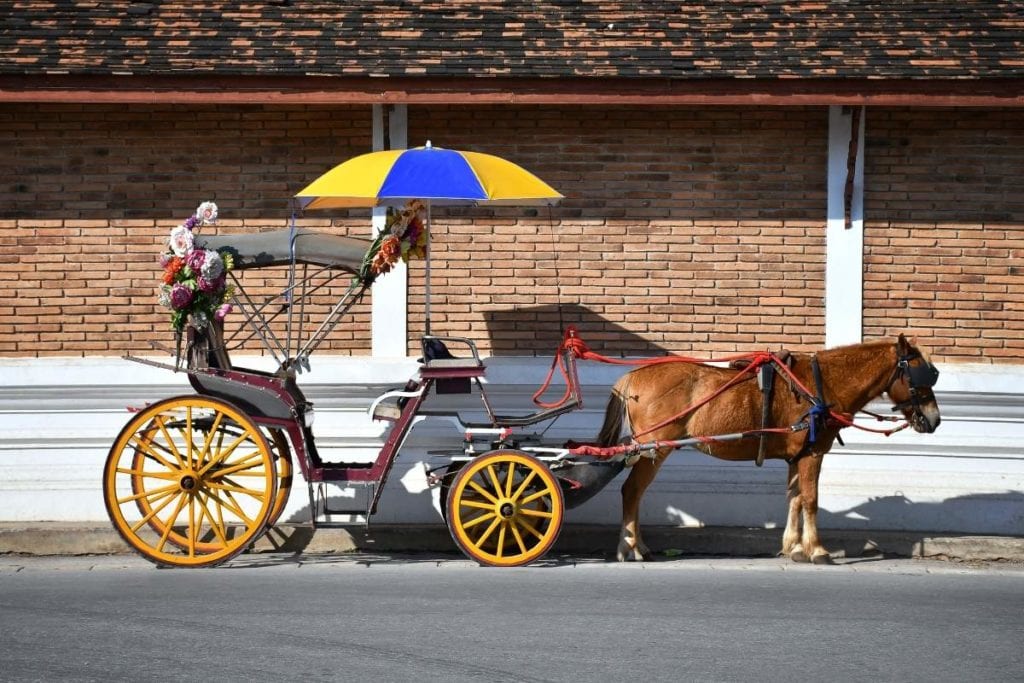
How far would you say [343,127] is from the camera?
10438 millimetres

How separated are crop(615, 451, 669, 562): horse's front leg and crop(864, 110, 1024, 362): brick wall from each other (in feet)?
8.57

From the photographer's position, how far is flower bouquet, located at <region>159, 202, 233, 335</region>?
8.50m

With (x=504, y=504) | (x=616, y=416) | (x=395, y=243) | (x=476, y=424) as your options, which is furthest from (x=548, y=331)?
(x=504, y=504)

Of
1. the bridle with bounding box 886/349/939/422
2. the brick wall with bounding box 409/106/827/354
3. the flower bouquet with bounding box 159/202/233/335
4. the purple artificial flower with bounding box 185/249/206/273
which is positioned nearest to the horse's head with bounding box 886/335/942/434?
the bridle with bounding box 886/349/939/422

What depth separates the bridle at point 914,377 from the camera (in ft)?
29.0

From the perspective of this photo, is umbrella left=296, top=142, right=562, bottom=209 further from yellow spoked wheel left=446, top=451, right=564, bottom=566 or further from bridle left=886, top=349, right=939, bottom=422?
bridle left=886, top=349, right=939, bottom=422

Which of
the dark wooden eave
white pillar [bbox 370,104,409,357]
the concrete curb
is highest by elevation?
the dark wooden eave

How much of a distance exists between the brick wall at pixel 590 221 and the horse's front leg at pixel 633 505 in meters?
1.59

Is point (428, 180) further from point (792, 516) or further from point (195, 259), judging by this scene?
point (792, 516)

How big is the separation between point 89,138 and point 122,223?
720mm

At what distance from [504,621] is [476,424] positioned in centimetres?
213

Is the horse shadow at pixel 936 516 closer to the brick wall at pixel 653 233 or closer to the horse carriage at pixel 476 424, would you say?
the horse carriage at pixel 476 424

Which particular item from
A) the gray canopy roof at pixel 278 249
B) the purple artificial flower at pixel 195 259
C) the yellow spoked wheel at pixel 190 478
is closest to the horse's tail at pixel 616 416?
the gray canopy roof at pixel 278 249

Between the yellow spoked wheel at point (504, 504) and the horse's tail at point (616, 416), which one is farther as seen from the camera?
the horse's tail at point (616, 416)
